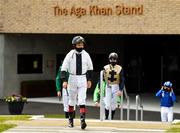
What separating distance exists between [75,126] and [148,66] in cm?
2254

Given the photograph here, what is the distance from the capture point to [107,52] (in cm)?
3186

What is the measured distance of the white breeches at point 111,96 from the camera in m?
14.6

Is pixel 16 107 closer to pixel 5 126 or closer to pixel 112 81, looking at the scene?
pixel 112 81

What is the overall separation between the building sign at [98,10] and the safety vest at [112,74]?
10.3 meters

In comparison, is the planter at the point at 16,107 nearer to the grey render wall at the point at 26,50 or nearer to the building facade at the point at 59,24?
the building facade at the point at 59,24

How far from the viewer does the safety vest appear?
1441 centimetres

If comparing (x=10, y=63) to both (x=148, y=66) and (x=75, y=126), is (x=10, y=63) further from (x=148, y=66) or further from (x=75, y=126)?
(x=75, y=126)

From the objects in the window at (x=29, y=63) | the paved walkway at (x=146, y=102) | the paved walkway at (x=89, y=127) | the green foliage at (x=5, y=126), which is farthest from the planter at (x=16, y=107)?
the green foliage at (x=5, y=126)

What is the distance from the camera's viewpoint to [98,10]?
2502cm

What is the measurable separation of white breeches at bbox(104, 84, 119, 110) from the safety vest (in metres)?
0.14

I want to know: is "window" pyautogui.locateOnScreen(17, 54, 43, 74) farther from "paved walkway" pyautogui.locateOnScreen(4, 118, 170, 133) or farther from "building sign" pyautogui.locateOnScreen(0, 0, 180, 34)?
"paved walkway" pyautogui.locateOnScreen(4, 118, 170, 133)

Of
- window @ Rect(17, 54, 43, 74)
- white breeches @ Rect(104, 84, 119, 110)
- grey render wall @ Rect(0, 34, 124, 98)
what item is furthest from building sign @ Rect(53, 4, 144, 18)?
white breeches @ Rect(104, 84, 119, 110)

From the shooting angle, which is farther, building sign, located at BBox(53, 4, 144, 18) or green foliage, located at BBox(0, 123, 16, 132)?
building sign, located at BBox(53, 4, 144, 18)

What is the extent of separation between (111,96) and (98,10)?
35.2 feet
